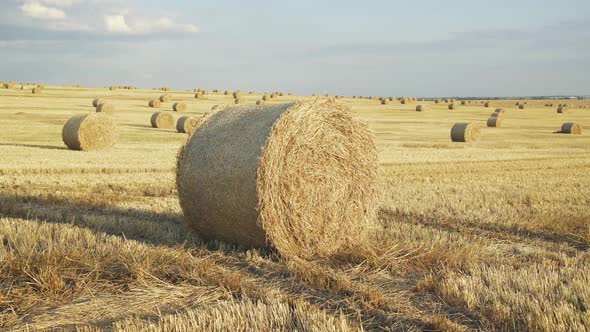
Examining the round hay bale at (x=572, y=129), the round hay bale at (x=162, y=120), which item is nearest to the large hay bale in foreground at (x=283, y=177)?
the round hay bale at (x=162, y=120)

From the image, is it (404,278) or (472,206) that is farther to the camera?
(472,206)

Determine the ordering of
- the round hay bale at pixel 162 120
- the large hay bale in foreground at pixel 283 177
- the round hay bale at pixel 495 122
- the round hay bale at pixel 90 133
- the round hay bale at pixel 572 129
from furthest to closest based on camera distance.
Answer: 1. the round hay bale at pixel 495 122
2. the round hay bale at pixel 572 129
3. the round hay bale at pixel 162 120
4. the round hay bale at pixel 90 133
5. the large hay bale in foreground at pixel 283 177

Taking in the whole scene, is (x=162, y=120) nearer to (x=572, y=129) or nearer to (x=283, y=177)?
(x=572, y=129)

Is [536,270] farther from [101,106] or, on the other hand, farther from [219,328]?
[101,106]

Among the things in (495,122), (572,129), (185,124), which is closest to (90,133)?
(185,124)

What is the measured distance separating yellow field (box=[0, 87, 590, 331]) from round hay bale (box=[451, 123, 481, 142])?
13897mm

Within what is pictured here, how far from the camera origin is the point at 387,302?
5.60 m

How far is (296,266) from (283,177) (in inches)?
45.9

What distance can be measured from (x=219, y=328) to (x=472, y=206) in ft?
23.6

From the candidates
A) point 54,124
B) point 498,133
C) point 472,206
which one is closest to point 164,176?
point 472,206

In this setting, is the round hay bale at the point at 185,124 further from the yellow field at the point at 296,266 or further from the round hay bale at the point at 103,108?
the yellow field at the point at 296,266

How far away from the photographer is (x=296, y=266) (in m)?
6.83

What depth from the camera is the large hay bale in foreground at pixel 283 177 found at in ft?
23.9

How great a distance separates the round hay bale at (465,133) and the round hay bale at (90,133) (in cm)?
1452
